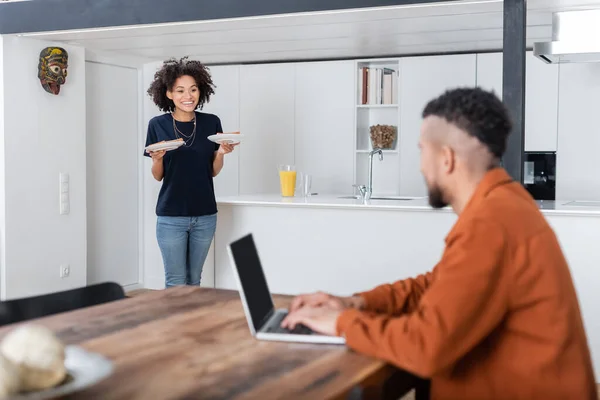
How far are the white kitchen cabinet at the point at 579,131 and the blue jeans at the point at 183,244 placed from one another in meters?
3.00

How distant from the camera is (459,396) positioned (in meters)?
1.61

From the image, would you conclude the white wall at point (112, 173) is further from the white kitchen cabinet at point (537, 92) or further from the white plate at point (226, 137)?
the white kitchen cabinet at point (537, 92)

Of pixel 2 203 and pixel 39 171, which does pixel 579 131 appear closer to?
pixel 39 171

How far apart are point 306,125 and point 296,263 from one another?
211cm

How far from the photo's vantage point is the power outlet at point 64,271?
17.6 feet

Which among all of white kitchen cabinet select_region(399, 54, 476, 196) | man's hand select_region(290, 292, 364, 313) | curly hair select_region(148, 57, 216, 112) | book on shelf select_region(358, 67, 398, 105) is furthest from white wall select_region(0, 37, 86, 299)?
man's hand select_region(290, 292, 364, 313)

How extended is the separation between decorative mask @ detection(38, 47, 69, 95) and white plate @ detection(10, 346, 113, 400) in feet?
12.9

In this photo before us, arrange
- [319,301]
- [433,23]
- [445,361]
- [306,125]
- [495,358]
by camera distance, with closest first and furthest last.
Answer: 1. [445,361]
2. [495,358]
3. [319,301]
4. [433,23]
5. [306,125]

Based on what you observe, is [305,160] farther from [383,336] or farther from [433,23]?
[383,336]

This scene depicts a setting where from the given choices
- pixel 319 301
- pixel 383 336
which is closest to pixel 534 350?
pixel 383 336

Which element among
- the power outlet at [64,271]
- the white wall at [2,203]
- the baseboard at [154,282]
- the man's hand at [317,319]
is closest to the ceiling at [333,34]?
the white wall at [2,203]

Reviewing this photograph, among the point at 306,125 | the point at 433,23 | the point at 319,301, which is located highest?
the point at 433,23

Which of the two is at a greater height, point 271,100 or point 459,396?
point 271,100

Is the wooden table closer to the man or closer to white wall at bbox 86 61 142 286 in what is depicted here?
the man
